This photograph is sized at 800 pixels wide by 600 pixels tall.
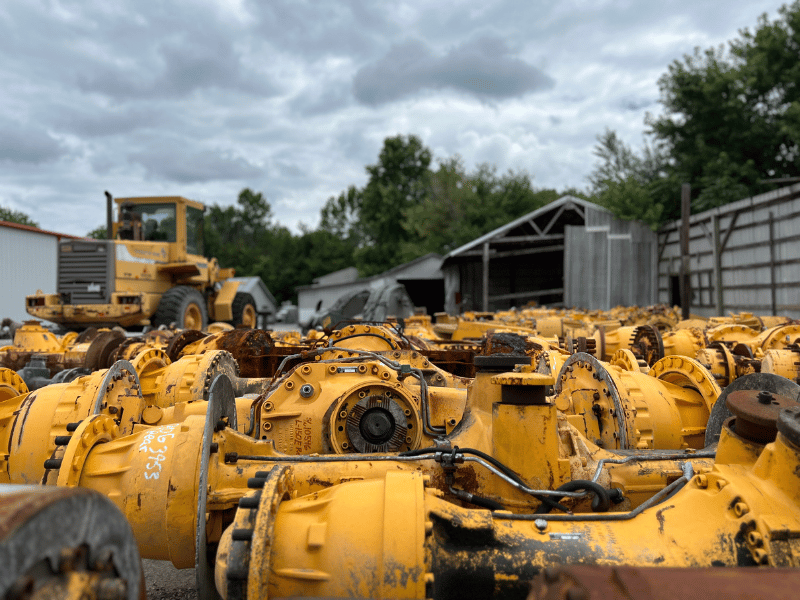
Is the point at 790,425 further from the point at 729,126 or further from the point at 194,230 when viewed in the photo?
the point at 729,126

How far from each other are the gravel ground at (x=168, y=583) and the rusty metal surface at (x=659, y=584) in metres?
2.22

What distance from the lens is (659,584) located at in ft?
3.87

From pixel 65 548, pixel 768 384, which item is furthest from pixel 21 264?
pixel 768 384

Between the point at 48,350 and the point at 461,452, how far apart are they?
7.51 m

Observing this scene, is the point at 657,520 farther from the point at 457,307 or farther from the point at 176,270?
the point at 457,307

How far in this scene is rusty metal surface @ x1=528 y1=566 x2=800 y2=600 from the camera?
113 cm

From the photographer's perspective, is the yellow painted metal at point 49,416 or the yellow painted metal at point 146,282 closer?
the yellow painted metal at point 49,416

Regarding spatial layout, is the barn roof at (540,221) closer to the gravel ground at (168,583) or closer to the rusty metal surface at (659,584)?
the gravel ground at (168,583)

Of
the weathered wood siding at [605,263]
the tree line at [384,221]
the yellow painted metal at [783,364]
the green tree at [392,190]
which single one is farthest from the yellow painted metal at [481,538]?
the green tree at [392,190]

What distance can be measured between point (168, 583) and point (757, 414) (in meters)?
2.79

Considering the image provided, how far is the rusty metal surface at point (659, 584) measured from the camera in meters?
1.13

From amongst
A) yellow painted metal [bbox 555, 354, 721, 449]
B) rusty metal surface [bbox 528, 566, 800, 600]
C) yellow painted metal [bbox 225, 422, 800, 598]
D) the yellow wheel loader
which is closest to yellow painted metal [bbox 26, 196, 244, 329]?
the yellow wheel loader

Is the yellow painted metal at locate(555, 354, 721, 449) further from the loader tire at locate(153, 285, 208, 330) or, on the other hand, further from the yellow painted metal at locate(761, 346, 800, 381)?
the loader tire at locate(153, 285, 208, 330)

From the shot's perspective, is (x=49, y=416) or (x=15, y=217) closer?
(x=49, y=416)
